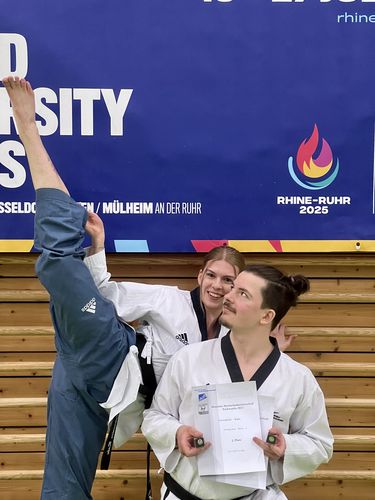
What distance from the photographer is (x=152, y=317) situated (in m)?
2.45

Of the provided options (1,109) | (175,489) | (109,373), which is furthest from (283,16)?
(175,489)

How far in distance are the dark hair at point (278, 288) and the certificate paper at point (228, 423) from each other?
30 cm

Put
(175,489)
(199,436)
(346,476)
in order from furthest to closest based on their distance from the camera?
1. (346,476)
2. (175,489)
3. (199,436)

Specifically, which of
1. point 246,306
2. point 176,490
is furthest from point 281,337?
point 176,490

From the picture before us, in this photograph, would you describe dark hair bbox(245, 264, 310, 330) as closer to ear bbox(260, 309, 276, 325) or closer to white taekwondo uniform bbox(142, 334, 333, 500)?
ear bbox(260, 309, 276, 325)

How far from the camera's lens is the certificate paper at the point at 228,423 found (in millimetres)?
2049

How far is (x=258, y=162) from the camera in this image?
2.96 meters

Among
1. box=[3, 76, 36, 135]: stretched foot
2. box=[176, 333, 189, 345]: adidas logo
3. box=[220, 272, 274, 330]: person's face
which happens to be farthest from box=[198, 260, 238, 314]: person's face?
box=[3, 76, 36, 135]: stretched foot

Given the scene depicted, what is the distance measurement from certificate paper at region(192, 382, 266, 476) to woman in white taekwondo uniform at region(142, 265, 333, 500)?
42 millimetres

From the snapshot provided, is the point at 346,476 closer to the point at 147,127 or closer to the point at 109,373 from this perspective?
the point at 109,373

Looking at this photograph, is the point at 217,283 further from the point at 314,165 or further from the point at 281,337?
the point at 314,165

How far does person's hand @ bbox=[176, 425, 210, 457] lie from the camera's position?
201cm

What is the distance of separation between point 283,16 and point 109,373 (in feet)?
6.30

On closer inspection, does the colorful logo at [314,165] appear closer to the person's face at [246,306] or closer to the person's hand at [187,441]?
the person's face at [246,306]
